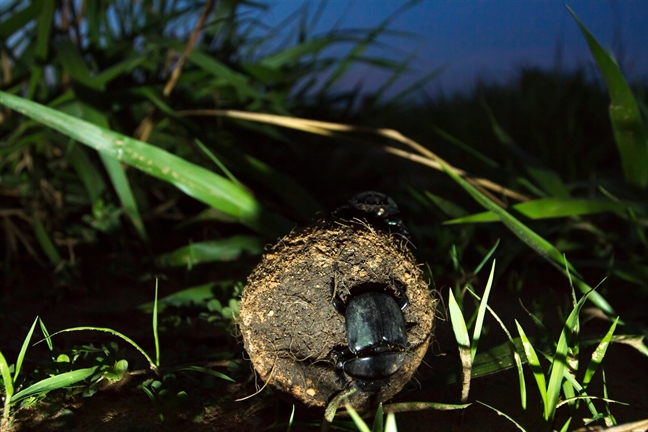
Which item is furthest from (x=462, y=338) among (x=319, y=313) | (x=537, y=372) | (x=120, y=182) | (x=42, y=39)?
(x=42, y=39)

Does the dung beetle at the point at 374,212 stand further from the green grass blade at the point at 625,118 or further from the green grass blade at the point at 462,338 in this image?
the green grass blade at the point at 625,118

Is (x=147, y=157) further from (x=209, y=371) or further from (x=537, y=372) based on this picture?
(x=537, y=372)

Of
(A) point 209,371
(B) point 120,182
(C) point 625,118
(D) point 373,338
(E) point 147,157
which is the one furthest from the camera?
(B) point 120,182

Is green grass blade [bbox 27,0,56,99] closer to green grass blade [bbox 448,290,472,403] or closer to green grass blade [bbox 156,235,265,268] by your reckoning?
green grass blade [bbox 156,235,265,268]

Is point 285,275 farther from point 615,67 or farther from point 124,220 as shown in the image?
point 124,220

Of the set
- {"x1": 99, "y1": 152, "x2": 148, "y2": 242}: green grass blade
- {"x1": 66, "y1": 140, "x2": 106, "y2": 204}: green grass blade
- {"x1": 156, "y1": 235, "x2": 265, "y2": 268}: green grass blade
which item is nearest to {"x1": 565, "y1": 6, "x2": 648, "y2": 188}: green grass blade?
{"x1": 156, "y1": 235, "x2": 265, "y2": 268}: green grass blade

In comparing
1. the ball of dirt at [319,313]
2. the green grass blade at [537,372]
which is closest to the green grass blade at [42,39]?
the ball of dirt at [319,313]
